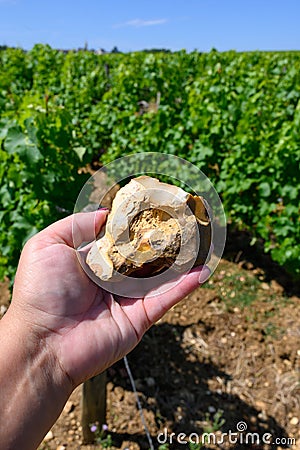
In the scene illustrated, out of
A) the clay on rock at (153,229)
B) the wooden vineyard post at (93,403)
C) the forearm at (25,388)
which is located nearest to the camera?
the forearm at (25,388)

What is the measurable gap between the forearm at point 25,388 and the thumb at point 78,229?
31 centimetres

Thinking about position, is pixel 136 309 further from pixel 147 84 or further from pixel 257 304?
pixel 147 84

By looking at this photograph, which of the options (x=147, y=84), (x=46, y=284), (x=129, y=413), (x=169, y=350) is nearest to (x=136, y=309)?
(x=46, y=284)

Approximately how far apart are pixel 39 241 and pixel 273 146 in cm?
291

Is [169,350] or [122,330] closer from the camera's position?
[122,330]

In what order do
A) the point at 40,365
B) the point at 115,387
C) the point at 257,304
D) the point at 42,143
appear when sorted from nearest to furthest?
the point at 40,365 → the point at 42,143 → the point at 115,387 → the point at 257,304

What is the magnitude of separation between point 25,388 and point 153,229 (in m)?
0.62

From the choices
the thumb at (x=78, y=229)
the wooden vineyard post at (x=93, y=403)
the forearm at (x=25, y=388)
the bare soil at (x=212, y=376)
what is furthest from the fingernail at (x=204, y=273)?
the bare soil at (x=212, y=376)

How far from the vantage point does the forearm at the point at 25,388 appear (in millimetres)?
1169

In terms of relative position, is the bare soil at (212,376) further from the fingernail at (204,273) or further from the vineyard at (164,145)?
the fingernail at (204,273)

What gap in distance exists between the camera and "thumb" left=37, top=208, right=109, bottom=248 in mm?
1439

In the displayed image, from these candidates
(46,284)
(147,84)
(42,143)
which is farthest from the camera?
(147,84)

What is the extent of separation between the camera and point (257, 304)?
3562mm

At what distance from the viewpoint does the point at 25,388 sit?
1238 millimetres
